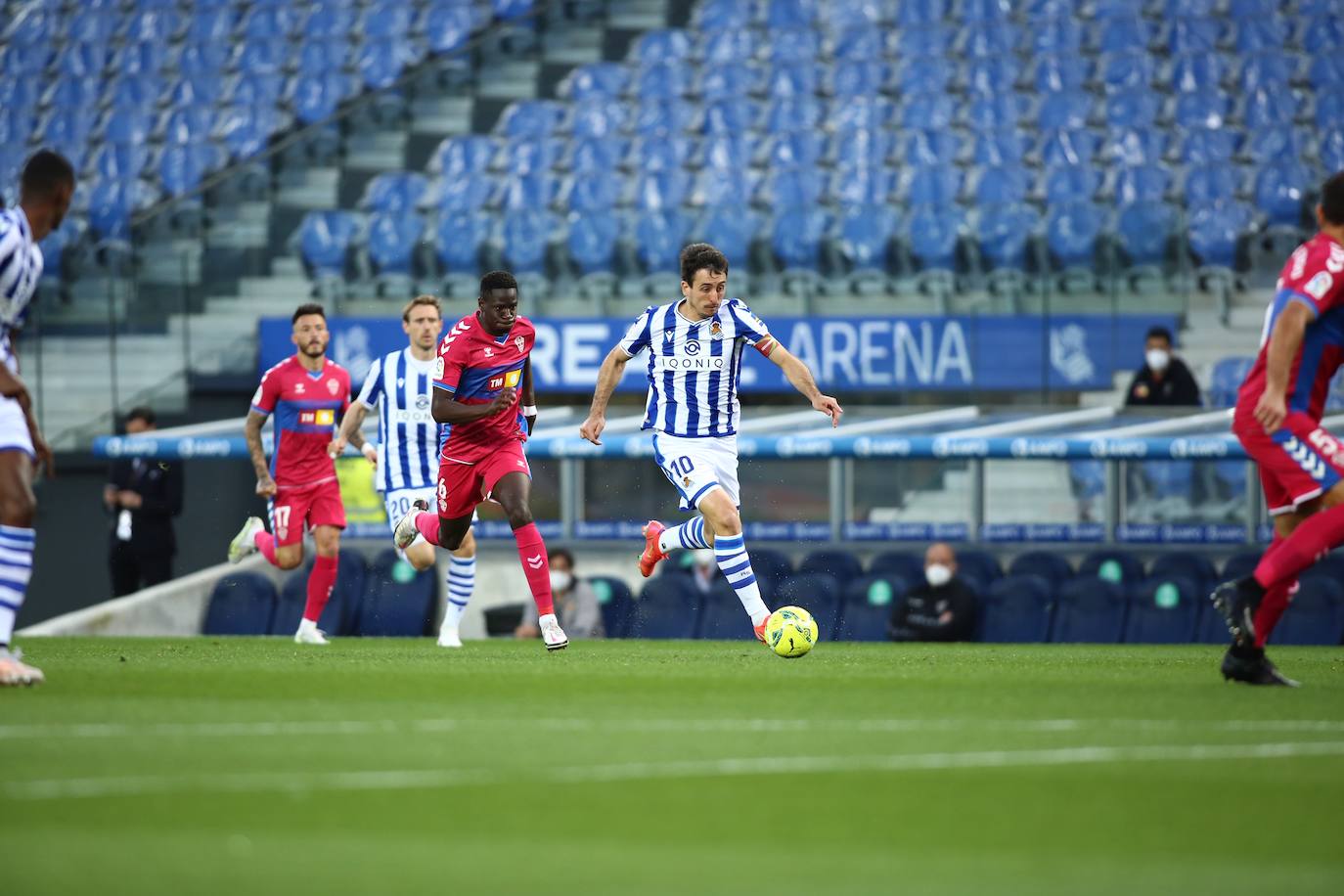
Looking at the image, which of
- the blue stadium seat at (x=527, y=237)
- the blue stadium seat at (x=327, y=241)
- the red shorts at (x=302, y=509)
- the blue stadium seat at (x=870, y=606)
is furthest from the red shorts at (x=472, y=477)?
the blue stadium seat at (x=327, y=241)

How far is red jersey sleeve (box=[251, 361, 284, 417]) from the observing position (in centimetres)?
1407

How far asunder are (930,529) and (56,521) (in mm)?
9519

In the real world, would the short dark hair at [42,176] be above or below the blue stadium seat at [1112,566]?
above

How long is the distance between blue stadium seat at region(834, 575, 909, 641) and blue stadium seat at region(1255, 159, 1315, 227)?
267 inches

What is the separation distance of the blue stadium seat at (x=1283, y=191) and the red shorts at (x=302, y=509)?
38.6 ft

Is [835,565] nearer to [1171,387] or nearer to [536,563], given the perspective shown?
[1171,387]

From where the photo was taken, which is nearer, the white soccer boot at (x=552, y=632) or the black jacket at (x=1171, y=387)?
the white soccer boot at (x=552, y=632)

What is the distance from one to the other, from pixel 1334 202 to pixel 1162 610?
9.22 metres

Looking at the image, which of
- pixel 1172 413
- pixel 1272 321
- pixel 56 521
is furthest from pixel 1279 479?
pixel 56 521

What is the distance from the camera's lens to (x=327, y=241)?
2353cm

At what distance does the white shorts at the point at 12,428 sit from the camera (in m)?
8.11

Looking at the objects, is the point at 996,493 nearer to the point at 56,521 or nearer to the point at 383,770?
the point at 56,521

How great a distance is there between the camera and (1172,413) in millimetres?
18469

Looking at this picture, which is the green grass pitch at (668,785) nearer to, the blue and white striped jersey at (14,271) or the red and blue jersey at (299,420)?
the blue and white striped jersey at (14,271)
